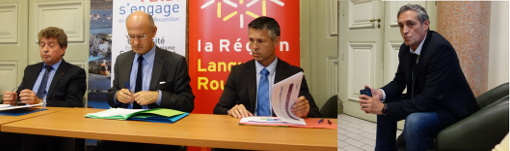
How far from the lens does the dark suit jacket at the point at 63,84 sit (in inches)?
116

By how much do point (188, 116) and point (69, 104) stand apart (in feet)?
5.48

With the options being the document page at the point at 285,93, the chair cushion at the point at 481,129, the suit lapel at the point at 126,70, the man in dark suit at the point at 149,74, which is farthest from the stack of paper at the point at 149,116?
the chair cushion at the point at 481,129

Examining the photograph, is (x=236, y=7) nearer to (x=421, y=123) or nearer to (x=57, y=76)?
(x=57, y=76)

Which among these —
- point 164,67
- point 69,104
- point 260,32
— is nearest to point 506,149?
point 260,32

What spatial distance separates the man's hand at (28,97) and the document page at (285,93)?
83.1 inches

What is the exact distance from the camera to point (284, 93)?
1.42 metres

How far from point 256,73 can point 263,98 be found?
18cm

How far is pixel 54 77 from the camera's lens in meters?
3.00

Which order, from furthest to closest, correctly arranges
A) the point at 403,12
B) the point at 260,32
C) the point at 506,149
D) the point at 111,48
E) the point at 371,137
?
1. the point at 111,48
2. the point at 260,32
3. the point at 371,137
4. the point at 403,12
5. the point at 506,149

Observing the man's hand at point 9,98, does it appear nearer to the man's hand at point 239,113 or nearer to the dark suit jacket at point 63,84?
the dark suit jacket at point 63,84

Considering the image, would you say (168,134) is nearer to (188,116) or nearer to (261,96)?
(188,116)

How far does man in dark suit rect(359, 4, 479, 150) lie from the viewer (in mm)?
563

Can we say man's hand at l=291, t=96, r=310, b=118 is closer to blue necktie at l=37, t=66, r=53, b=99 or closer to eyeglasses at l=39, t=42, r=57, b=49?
blue necktie at l=37, t=66, r=53, b=99

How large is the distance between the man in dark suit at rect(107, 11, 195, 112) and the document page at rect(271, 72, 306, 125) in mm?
1170
